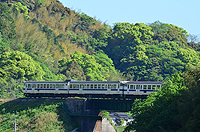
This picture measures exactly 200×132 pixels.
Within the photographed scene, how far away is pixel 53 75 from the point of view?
109 m

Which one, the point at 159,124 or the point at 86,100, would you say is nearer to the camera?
the point at 159,124

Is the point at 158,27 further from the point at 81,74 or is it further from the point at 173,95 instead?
the point at 173,95

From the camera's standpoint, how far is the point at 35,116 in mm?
64625

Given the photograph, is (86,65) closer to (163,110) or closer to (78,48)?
(78,48)

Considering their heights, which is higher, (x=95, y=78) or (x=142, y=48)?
(x=142, y=48)

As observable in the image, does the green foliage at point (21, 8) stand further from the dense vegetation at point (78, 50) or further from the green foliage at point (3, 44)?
the green foliage at point (3, 44)

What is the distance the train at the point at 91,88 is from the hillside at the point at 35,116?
3.27 m

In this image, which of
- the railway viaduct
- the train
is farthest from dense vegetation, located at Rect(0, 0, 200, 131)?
the train

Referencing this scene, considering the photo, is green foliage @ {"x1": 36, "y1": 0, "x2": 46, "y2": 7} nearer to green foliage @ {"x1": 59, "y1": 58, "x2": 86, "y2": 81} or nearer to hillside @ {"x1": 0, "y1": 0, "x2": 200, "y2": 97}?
hillside @ {"x1": 0, "y1": 0, "x2": 200, "y2": 97}

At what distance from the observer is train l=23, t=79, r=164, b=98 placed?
66.1 meters

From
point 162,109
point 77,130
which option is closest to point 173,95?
point 162,109

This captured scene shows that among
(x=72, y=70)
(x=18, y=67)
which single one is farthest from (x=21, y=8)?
(x=18, y=67)

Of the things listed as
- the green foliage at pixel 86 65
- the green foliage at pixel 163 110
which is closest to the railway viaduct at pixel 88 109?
the green foliage at pixel 163 110

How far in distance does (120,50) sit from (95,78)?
32.1m
